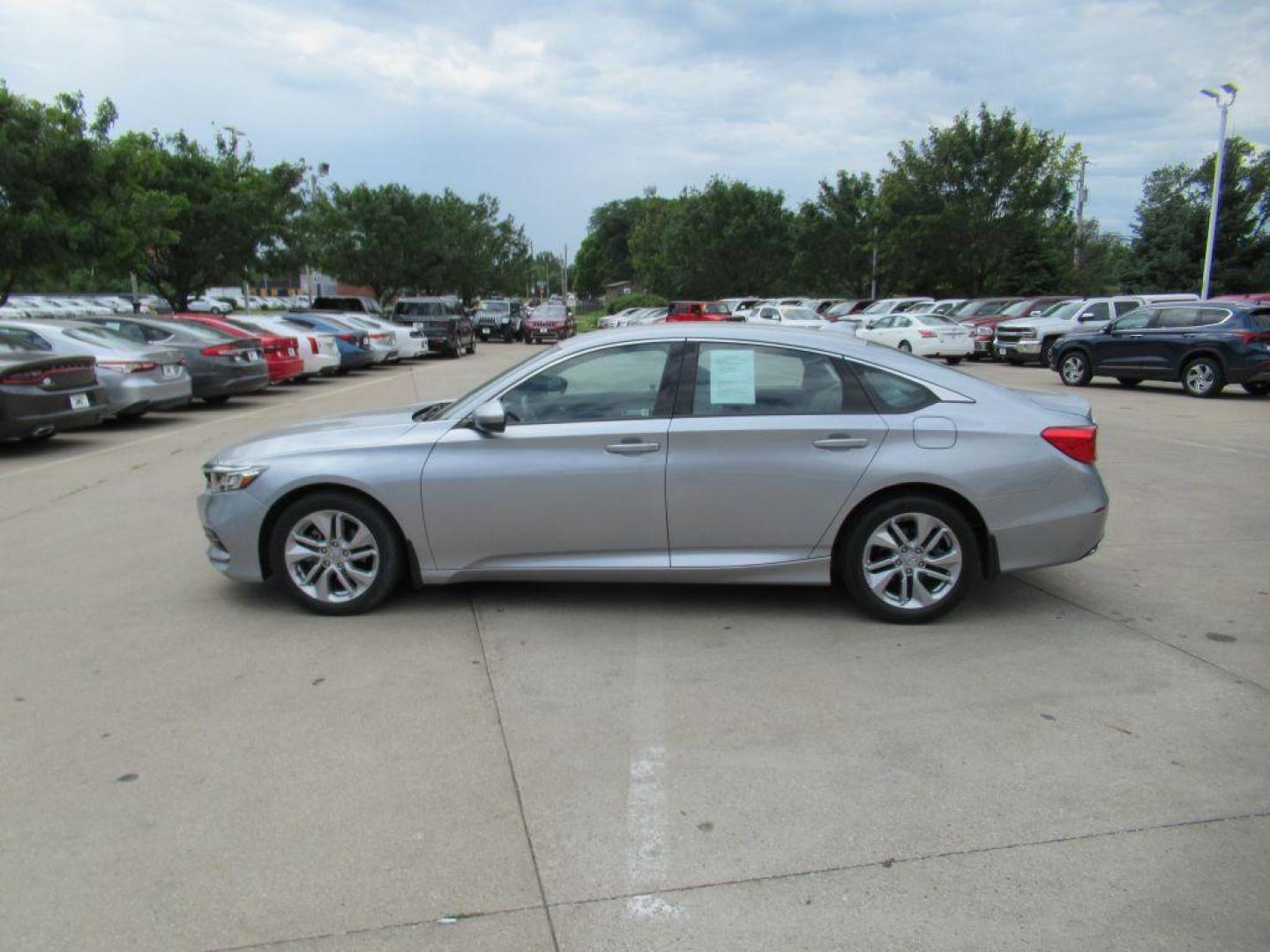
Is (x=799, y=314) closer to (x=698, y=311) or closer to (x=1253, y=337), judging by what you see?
(x=698, y=311)

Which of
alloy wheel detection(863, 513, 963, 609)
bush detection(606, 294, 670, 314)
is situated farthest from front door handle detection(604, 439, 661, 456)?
bush detection(606, 294, 670, 314)

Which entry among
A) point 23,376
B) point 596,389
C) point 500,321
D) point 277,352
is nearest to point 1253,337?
point 596,389

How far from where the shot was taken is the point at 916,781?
3625mm

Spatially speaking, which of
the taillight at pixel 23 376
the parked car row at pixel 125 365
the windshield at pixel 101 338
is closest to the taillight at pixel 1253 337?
the parked car row at pixel 125 365

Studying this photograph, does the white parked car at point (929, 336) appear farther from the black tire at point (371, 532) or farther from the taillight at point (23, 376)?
the black tire at point (371, 532)

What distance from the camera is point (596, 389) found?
5402 millimetres

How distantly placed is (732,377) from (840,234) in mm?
49886

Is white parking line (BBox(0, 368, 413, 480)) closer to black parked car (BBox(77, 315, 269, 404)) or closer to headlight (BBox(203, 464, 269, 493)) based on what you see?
black parked car (BBox(77, 315, 269, 404))

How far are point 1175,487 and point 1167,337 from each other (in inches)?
420

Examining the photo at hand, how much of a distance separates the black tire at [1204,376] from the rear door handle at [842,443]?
1554 centimetres

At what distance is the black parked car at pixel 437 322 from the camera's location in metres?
32.8

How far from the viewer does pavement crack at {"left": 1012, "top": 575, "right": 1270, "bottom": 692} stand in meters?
4.57

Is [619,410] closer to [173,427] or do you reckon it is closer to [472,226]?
[173,427]

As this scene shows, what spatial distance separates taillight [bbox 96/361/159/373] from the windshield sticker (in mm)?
10840
